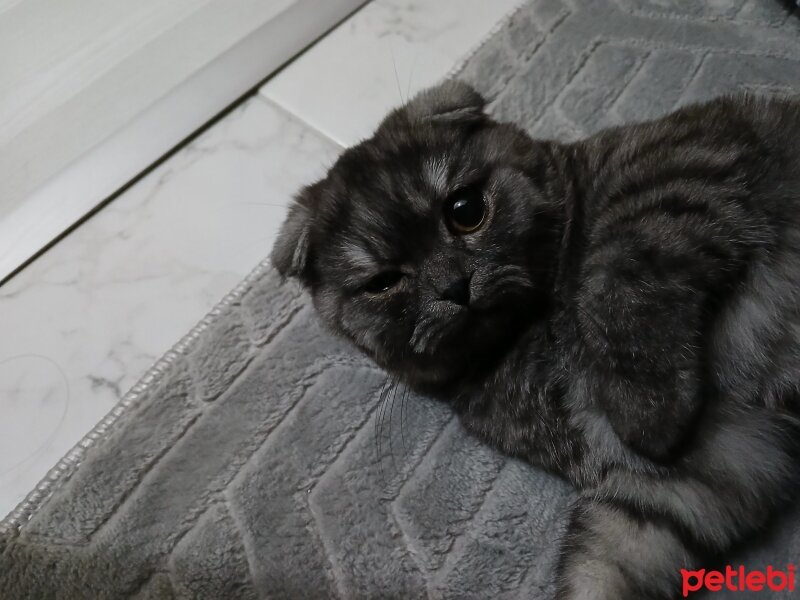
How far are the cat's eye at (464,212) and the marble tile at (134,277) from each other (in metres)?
0.55

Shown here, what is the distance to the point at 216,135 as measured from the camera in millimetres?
1506

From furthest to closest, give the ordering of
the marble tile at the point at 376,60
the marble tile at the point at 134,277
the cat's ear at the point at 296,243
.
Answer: the marble tile at the point at 376,60 → the marble tile at the point at 134,277 → the cat's ear at the point at 296,243

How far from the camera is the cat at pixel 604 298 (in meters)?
0.83

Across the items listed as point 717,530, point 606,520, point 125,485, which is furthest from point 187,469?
point 717,530

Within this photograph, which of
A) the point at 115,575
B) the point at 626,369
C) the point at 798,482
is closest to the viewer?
the point at 626,369

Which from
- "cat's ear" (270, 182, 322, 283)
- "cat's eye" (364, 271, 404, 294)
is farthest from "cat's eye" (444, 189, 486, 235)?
"cat's ear" (270, 182, 322, 283)

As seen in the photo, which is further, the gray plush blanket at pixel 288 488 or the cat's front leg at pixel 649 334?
the gray plush blanket at pixel 288 488

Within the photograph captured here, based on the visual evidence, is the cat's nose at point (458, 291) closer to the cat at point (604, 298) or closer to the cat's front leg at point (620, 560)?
the cat at point (604, 298)

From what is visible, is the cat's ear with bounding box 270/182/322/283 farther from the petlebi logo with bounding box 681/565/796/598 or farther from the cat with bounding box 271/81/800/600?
the petlebi logo with bounding box 681/565/796/598

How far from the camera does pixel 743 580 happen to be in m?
0.94

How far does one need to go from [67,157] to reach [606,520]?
52.2 inches

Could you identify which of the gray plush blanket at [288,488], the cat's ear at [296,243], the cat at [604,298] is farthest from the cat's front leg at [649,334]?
the cat's ear at [296,243]

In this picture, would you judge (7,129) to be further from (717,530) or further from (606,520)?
(717,530)

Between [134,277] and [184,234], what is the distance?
137mm
